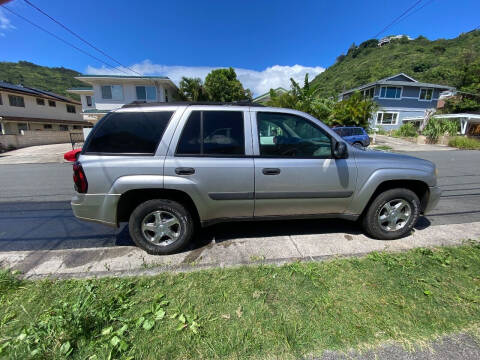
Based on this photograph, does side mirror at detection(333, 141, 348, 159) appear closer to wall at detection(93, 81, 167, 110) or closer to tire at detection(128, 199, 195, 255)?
tire at detection(128, 199, 195, 255)

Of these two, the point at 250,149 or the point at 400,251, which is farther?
the point at 400,251

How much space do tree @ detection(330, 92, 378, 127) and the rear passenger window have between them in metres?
17.1

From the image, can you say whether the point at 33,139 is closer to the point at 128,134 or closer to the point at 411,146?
the point at 128,134

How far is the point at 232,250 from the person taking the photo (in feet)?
9.53

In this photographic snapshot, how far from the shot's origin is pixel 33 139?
20312 mm

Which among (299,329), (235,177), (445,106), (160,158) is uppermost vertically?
(445,106)

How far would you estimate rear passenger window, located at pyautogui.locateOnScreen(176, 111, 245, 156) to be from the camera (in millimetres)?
2580

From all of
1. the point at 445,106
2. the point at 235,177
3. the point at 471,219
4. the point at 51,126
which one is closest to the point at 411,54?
the point at 445,106

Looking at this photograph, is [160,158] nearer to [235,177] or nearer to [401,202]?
[235,177]

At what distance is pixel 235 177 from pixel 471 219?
451 cm

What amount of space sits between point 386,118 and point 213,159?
32.4 metres

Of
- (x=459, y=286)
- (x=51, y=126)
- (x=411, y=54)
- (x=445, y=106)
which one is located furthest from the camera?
(x=411, y=54)

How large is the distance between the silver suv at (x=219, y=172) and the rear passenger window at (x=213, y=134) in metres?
0.01

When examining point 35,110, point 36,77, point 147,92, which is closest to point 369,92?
point 147,92
